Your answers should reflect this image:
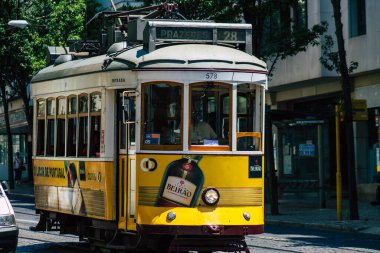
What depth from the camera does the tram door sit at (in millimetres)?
14555

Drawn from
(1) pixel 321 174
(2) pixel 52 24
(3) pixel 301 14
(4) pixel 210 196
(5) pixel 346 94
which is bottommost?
(4) pixel 210 196

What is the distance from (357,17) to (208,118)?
19459mm

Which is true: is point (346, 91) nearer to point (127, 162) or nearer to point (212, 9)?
point (212, 9)

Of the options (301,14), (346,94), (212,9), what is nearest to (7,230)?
(346,94)

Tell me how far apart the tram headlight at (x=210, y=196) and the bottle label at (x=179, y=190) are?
0.16 m

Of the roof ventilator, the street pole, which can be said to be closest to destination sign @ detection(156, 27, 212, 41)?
the roof ventilator

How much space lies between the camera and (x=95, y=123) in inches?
618

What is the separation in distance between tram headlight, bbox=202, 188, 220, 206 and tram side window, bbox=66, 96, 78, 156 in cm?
308

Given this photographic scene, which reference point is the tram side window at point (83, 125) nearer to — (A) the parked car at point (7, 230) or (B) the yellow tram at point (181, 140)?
(B) the yellow tram at point (181, 140)

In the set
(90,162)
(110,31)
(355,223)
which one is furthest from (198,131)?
(355,223)

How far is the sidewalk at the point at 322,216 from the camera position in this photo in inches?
917

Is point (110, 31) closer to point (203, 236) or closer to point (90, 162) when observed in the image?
point (90, 162)

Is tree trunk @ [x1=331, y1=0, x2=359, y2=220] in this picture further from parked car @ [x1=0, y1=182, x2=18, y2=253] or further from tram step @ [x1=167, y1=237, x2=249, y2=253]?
parked car @ [x1=0, y1=182, x2=18, y2=253]

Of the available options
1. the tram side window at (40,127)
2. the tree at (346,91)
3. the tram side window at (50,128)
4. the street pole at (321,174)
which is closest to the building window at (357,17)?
the street pole at (321,174)
